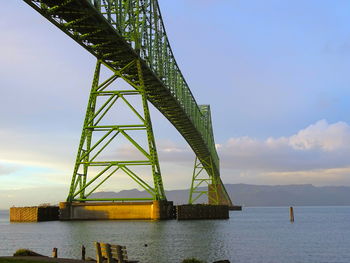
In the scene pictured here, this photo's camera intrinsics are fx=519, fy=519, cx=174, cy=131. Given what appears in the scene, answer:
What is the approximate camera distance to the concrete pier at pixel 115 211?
53.8 meters

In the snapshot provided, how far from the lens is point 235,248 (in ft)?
115

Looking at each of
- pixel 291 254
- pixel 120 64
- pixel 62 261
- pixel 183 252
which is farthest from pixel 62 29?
pixel 62 261

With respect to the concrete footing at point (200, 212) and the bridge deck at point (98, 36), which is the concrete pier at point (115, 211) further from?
the bridge deck at point (98, 36)

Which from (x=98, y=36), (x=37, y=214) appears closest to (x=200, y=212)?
(x=37, y=214)

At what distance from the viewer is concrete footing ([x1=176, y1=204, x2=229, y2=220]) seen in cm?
6469

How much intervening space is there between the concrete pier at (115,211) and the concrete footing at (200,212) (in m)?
9.13

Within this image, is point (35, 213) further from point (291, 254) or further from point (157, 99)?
point (291, 254)

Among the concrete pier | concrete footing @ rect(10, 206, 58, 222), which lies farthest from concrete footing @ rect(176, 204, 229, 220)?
concrete footing @ rect(10, 206, 58, 222)

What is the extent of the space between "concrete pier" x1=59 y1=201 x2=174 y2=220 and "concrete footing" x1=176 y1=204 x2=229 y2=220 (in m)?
9.13

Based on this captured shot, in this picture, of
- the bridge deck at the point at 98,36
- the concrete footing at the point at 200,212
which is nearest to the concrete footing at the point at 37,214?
the concrete footing at the point at 200,212

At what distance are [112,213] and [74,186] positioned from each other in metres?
5.10

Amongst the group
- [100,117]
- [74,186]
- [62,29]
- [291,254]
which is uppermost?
[62,29]

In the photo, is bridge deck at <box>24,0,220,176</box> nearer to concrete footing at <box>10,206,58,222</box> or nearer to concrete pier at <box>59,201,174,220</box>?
concrete pier at <box>59,201,174,220</box>

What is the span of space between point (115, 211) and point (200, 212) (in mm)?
18565
